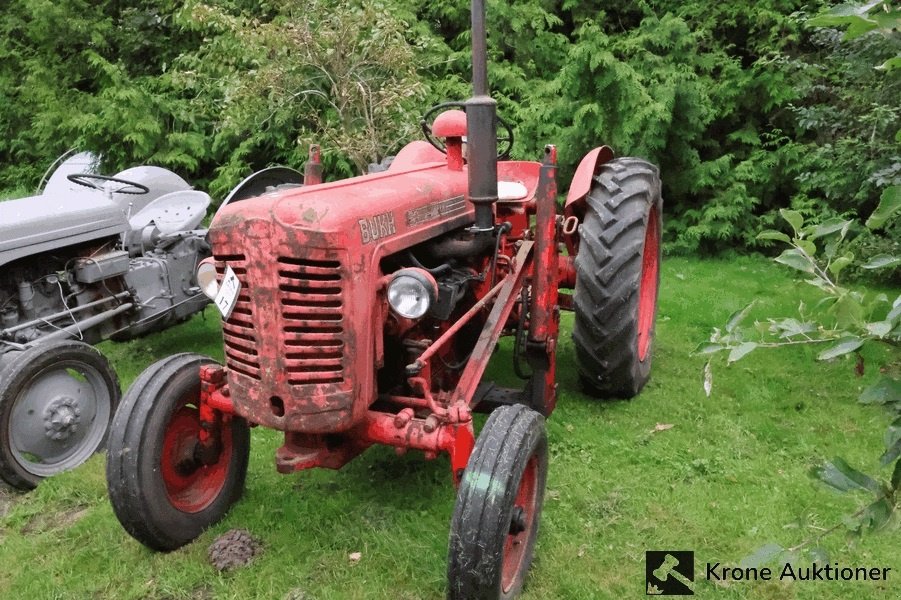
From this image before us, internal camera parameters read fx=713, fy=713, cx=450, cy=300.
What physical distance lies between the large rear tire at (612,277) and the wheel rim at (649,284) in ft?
1.50

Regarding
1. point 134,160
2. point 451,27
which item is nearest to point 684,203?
point 451,27

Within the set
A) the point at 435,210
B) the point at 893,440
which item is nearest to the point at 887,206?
the point at 893,440

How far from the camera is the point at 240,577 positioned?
264 centimetres

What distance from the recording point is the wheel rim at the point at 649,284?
4.38 m

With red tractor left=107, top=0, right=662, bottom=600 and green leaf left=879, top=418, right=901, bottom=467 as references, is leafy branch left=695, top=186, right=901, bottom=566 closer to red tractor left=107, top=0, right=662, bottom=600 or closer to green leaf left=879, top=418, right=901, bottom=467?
green leaf left=879, top=418, right=901, bottom=467

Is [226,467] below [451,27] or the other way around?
below

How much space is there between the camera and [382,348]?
8.33ft

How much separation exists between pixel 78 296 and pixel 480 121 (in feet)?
9.94

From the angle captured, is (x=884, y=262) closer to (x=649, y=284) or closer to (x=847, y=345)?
(x=847, y=345)

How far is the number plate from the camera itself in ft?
7.73

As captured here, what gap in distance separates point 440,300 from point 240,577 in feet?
4.17

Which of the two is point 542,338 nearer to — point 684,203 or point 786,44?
point 684,203

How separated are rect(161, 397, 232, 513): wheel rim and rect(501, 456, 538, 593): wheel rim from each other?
1270 mm

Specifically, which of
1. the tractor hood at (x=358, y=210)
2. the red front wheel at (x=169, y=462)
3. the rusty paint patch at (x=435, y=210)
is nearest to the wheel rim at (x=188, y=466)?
the red front wheel at (x=169, y=462)
